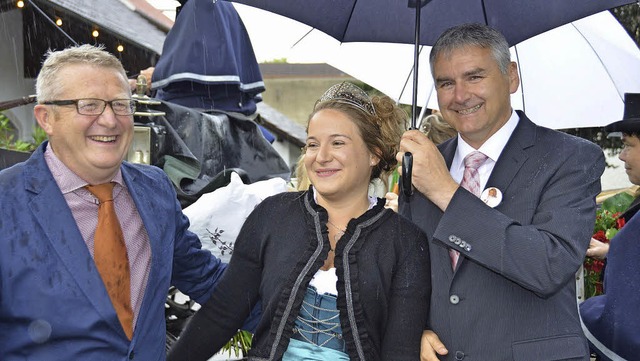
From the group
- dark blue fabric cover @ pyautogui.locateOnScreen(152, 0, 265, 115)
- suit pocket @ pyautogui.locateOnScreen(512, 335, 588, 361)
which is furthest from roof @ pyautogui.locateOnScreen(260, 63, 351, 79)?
suit pocket @ pyautogui.locateOnScreen(512, 335, 588, 361)

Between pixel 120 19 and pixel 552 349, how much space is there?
8550 mm

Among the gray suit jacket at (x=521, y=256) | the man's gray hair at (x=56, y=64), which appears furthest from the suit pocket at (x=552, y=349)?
the man's gray hair at (x=56, y=64)

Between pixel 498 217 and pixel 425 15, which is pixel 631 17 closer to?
pixel 425 15

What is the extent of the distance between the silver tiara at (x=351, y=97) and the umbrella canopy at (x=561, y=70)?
1.36 m

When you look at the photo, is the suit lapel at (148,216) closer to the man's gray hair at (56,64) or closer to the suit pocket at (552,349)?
the man's gray hair at (56,64)

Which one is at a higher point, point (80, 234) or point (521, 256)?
point (80, 234)

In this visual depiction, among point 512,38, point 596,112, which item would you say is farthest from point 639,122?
point 512,38

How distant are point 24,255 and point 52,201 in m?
0.21

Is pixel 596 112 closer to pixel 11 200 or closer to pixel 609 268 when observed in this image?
pixel 609 268

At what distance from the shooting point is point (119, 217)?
3.02 m

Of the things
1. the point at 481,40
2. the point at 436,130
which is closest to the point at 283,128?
the point at 436,130

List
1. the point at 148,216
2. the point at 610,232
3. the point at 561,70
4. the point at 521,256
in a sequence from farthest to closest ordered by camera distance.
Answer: the point at 610,232, the point at 561,70, the point at 148,216, the point at 521,256

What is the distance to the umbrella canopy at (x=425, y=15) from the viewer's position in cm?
347

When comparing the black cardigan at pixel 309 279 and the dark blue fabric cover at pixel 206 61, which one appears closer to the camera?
the black cardigan at pixel 309 279
